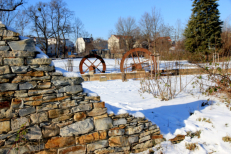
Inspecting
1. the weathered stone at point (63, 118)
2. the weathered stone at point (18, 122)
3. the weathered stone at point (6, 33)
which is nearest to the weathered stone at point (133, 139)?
the weathered stone at point (63, 118)

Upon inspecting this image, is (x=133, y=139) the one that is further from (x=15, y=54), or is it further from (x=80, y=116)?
(x=15, y=54)

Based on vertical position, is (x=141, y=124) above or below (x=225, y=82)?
below

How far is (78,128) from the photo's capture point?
274 centimetres

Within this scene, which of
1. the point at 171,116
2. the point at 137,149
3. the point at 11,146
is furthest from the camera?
the point at 171,116

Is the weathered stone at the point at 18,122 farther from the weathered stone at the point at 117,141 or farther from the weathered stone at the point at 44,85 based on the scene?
the weathered stone at the point at 117,141

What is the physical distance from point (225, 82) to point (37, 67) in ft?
16.1

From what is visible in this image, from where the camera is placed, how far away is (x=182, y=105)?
495cm

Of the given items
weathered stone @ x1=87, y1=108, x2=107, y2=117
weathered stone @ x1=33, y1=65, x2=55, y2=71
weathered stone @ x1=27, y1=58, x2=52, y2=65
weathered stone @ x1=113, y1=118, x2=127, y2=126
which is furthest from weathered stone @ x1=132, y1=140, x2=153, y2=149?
weathered stone @ x1=27, y1=58, x2=52, y2=65

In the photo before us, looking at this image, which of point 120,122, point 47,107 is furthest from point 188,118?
point 47,107

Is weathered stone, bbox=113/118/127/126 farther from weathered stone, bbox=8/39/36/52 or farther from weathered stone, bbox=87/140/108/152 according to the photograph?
weathered stone, bbox=8/39/36/52

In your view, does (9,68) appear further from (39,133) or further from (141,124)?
(141,124)

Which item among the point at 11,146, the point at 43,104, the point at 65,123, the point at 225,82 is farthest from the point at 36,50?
the point at 225,82

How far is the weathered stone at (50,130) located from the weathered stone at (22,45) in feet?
4.03

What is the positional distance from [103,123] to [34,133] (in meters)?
1.08
